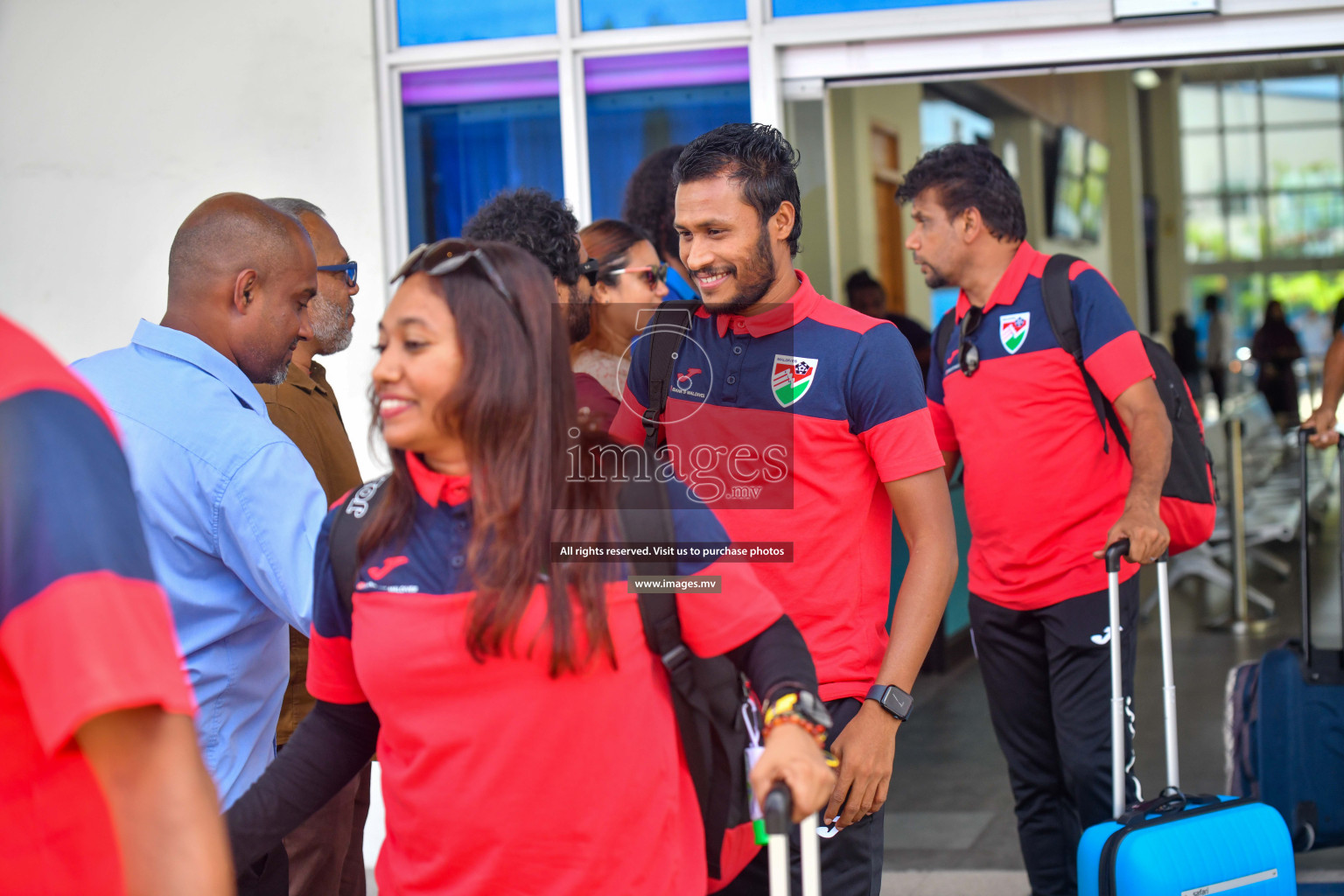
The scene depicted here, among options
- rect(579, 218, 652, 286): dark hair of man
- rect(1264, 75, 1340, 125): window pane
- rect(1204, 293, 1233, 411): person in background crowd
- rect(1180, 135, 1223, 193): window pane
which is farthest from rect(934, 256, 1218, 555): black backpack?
rect(1264, 75, 1340, 125): window pane

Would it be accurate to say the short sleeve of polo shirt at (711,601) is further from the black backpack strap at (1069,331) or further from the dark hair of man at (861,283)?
the dark hair of man at (861,283)

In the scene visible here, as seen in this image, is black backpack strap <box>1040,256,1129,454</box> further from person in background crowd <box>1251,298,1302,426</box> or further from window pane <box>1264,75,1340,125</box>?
window pane <box>1264,75,1340,125</box>

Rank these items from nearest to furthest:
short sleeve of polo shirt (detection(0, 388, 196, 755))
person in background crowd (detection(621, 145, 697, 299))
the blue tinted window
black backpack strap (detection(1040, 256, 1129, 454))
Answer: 1. short sleeve of polo shirt (detection(0, 388, 196, 755))
2. black backpack strap (detection(1040, 256, 1129, 454))
3. person in background crowd (detection(621, 145, 697, 299))
4. the blue tinted window

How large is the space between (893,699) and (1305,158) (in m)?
25.7

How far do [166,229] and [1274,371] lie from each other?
15.7 m

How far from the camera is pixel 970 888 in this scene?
399 centimetres

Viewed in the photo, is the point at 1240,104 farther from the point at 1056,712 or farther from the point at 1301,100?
the point at 1056,712

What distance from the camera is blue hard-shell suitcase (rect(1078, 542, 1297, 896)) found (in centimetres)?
280

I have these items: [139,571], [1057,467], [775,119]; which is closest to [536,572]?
[139,571]

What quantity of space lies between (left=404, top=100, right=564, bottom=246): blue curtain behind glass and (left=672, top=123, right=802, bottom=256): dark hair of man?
2472 millimetres

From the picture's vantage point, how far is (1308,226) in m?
23.5

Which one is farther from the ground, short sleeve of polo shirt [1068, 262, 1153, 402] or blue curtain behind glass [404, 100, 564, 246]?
blue curtain behind glass [404, 100, 564, 246]

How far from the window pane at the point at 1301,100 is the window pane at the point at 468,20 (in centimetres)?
→ 2354

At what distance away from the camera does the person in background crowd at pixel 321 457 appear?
9.18 feet
